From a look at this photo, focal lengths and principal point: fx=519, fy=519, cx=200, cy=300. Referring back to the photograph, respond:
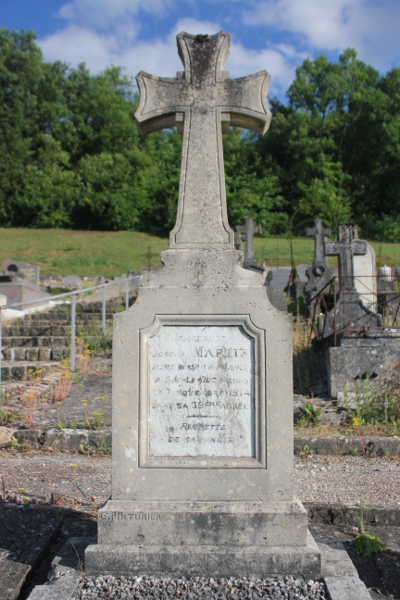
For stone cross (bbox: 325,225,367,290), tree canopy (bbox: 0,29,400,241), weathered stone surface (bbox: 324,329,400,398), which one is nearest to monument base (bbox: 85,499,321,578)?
weathered stone surface (bbox: 324,329,400,398)

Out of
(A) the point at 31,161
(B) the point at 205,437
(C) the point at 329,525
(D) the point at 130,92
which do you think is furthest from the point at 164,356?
(D) the point at 130,92

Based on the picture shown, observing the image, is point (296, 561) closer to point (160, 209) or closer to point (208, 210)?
point (208, 210)

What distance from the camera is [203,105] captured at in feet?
10.7

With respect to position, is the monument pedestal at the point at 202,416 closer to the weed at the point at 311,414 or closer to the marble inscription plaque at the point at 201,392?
the marble inscription plaque at the point at 201,392

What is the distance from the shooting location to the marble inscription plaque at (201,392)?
2.88 meters

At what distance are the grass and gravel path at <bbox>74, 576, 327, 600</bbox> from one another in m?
20.7

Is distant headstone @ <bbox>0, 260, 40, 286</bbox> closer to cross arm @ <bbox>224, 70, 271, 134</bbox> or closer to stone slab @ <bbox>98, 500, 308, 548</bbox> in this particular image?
cross arm @ <bbox>224, 70, 271, 134</bbox>

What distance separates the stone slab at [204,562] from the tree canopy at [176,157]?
36.7m

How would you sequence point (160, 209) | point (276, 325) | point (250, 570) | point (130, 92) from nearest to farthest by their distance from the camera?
point (250, 570)
point (276, 325)
point (160, 209)
point (130, 92)

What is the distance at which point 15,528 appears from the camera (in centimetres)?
312

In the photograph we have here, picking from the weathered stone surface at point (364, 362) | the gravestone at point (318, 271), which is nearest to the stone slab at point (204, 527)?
the weathered stone surface at point (364, 362)

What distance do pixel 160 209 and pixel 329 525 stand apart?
126ft

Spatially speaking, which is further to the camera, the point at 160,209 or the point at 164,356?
the point at 160,209

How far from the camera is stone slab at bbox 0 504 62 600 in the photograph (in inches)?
102
